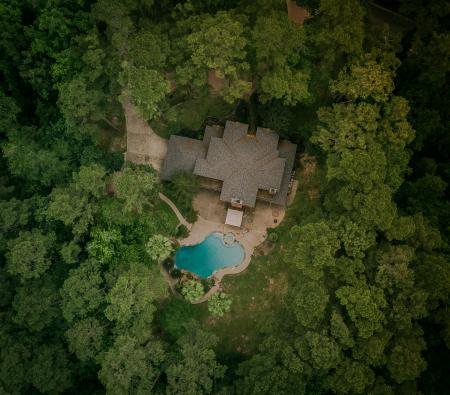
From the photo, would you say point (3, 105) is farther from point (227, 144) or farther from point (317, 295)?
point (317, 295)

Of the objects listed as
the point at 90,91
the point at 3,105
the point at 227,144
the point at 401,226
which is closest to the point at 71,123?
the point at 90,91

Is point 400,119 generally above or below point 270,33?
below

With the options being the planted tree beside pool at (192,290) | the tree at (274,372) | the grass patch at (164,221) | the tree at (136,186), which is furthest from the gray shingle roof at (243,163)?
the tree at (274,372)

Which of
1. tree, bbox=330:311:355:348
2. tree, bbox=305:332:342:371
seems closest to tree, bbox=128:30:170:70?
tree, bbox=330:311:355:348

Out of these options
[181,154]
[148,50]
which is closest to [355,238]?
[181,154]

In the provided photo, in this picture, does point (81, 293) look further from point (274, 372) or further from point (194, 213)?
point (274, 372)
